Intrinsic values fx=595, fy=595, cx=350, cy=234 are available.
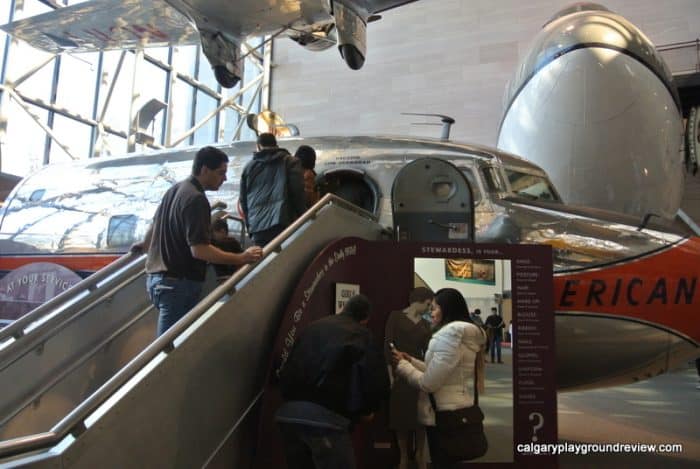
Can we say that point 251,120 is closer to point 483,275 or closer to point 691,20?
point 483,275

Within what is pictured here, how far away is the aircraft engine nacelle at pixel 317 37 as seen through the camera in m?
9.27

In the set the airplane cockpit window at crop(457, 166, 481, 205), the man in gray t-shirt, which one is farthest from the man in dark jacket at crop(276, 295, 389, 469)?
the airplane cockpit window at crop(457, 166, 481, 205)

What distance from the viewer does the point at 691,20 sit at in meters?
15.7

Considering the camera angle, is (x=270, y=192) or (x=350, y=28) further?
(x=350, y=28)

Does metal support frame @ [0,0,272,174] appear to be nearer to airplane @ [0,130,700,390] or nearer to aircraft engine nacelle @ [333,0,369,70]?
aircraft engine nacelle @ [333,0,369,70]

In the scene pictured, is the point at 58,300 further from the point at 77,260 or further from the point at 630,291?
the point at 630,291

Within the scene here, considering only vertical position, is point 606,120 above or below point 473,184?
above

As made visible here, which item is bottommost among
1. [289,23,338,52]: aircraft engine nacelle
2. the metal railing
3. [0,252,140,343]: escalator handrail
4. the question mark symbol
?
the question mark symbol

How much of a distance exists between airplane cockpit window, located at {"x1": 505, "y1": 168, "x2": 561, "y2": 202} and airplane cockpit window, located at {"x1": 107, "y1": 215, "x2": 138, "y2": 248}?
172 inches

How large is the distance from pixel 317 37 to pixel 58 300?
6852 millimetres

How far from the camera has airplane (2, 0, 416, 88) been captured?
7203mm

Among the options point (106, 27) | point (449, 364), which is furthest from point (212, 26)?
point (449, 364)

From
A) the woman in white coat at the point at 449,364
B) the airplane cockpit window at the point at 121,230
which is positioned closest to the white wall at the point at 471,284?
the woman in white coat at the point at 449,364

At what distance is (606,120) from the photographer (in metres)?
8.71
